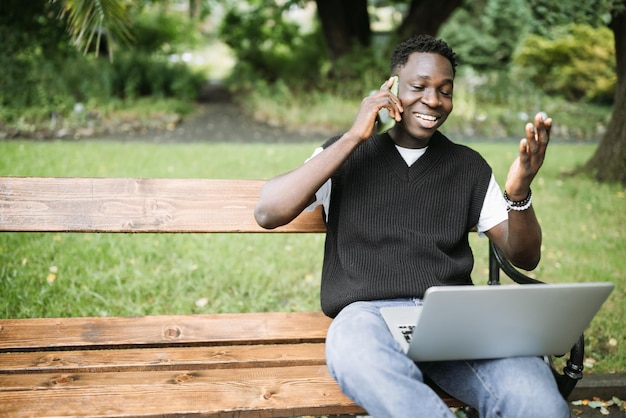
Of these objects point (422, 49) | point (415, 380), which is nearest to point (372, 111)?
point (422, 49)

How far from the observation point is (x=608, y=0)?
603cm

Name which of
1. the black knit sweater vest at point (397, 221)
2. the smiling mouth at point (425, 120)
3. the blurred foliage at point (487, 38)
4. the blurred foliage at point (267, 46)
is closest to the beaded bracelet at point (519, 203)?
the black knit sweater vest at point (397, 221)

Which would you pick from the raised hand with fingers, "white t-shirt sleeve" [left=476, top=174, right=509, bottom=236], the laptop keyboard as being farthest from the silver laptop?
"white t-shirt sleeve" [left=476, top=174, right=509, bottom=236]

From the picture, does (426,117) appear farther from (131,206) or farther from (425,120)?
(131,206)

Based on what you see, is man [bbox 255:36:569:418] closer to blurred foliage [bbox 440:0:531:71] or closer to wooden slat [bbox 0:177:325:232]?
wooden slat [bbox 0:177:325:232]

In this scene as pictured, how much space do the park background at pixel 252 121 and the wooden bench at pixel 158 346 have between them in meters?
1.16

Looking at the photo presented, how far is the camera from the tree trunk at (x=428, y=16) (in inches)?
497

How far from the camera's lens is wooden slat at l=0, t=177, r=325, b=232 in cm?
269

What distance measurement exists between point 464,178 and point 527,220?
0.32 metres

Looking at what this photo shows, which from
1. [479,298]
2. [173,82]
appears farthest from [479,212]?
[173,82]

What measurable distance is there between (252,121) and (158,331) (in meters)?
9.99

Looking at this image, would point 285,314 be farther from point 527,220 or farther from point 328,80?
point 328,80

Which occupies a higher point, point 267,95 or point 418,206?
point 418,206

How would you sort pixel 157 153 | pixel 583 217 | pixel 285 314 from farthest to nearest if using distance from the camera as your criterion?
pixel 157 153 < pixel 583 217 < pixel 285 314
